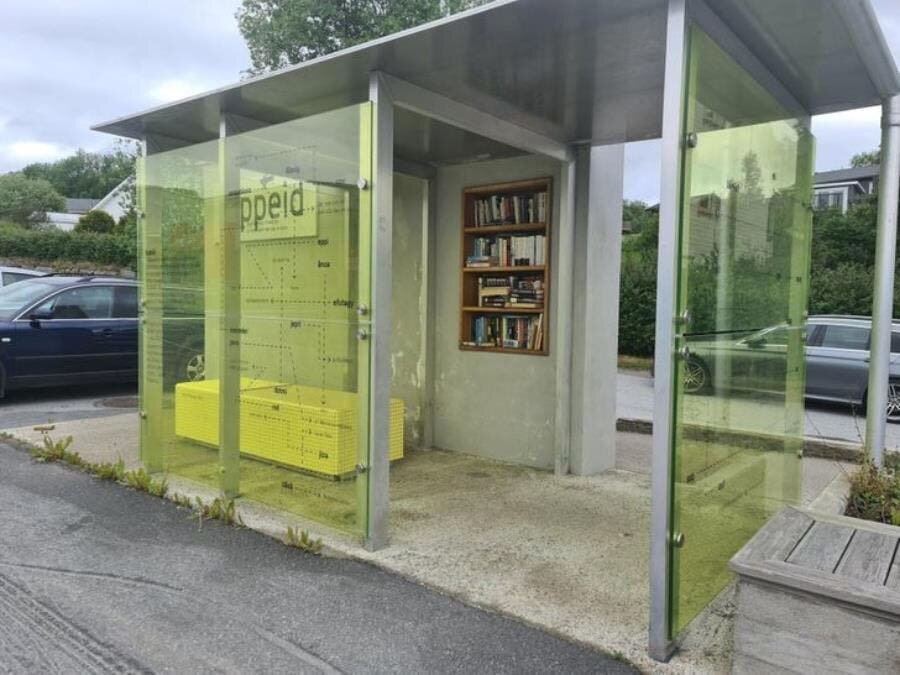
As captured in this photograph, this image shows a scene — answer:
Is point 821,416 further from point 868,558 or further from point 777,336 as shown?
point 868,558

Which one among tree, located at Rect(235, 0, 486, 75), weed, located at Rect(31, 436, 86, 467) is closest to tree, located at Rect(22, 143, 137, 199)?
tree, located at Rect(235, 0, 486, 75)

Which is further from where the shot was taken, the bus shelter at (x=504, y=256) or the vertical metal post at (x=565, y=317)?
the vertical metal post at (x=565, y=317)

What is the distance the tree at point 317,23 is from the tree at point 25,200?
94.9 ft

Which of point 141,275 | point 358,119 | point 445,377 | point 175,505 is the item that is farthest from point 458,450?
point 358,119

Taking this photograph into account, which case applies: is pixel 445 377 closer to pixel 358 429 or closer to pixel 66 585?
pixel 358 429

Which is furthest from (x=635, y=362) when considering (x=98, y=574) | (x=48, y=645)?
(x=48, y=645)

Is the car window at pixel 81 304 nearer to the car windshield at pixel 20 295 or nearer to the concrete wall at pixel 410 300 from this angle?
the car windshield at pixel 20 295

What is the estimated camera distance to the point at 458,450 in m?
6.57

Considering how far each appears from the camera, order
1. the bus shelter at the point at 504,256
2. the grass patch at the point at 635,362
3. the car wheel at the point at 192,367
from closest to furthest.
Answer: the bus shelter at the point at 504,256
the car wheel at the point at 192,367
the grass patch at the point at 635,362

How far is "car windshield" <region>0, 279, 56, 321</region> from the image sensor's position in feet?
28.9

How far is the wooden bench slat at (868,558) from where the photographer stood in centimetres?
253

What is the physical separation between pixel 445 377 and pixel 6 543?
12.1ft

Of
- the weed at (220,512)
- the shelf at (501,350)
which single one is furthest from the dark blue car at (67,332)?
the shelf at (501,350)

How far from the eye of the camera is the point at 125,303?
9.77 m
